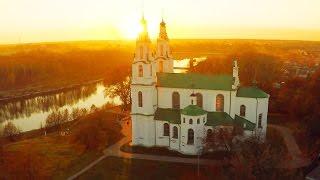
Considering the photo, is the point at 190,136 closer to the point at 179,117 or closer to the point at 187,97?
the point at 179,117

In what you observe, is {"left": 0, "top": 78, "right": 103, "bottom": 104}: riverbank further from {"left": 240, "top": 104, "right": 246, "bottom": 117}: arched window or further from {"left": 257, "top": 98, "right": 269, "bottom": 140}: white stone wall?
{"left": 257, "top": 98, "right": 269, "bottom": 140}: white stone wall

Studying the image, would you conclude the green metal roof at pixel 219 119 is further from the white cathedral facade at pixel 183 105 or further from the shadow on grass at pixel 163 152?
the shadow on grass at pixel 163 152

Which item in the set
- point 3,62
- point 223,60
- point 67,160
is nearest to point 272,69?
point 223,60

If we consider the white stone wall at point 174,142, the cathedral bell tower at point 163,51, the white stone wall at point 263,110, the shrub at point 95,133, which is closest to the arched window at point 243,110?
the white stone wall at point 263,110

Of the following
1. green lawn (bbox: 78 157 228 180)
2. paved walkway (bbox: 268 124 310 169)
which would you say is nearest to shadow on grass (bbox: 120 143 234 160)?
green lawn (bbox: 78 157 228 180)

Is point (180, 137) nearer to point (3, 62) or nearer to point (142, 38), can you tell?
point (142, 38)
